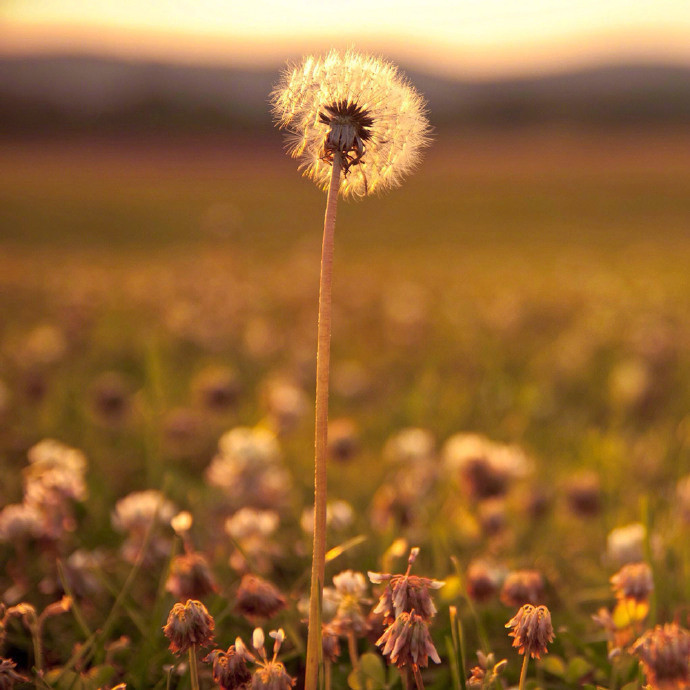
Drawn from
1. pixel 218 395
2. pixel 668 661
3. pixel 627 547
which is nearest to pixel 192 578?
pixel 668 661

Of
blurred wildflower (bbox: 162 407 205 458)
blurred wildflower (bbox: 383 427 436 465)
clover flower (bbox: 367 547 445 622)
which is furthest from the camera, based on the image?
blurred wildflower (bbox: 162 407 205 458)

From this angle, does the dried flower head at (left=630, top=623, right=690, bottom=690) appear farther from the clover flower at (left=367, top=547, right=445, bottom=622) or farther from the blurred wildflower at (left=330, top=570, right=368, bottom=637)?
the blurred wildflower at (left=330, top=570, right=368, bottom=637)

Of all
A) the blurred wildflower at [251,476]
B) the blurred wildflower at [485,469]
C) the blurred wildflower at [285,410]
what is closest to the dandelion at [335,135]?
the blurred wildflower at [251,476]

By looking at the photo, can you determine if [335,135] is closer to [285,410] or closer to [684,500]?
[684,500]

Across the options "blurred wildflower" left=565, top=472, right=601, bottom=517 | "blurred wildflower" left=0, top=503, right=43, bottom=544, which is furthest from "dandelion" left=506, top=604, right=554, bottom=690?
"blurred wildflower" left=565, top=472, right=601, bottom=517

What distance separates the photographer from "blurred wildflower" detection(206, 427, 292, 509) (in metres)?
1.99

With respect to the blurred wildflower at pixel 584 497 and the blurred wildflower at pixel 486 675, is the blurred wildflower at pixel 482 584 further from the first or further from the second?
the blurred wildflower at pixel 584 497

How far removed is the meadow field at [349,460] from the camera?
1.34 m

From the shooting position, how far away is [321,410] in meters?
0.87

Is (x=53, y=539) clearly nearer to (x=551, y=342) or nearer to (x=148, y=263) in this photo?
(x=551, y=342)

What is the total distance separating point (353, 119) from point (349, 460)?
165 centimetres

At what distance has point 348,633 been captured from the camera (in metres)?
1.15

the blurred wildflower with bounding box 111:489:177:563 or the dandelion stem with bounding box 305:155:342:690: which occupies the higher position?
the dandelion stem with bounding box 305:155:342:690

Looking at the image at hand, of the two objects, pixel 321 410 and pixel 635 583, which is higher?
pixel 321 410
